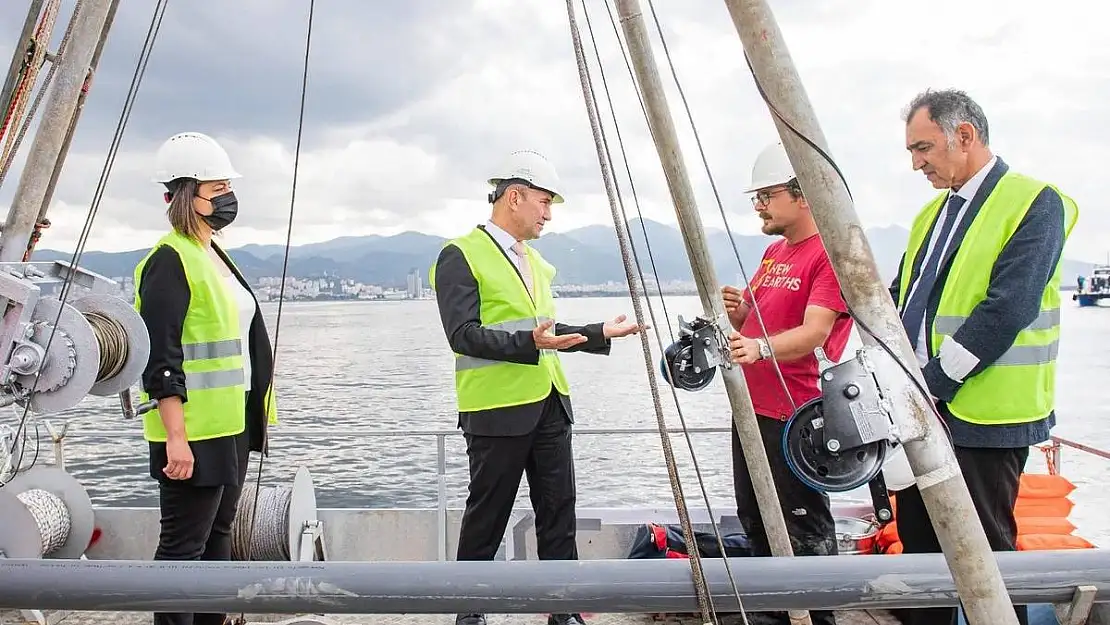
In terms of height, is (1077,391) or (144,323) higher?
(1077,391)

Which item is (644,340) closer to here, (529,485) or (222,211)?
(529,485)

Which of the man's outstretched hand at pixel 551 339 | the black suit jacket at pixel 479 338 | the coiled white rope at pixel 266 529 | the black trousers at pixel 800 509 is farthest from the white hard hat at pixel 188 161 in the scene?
the black trousers at pixel 800 509

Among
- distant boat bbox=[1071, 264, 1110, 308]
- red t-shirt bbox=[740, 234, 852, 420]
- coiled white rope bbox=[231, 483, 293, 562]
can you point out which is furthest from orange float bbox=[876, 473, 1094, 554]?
distant boat bbox=[1071, 264, 1110, 308]

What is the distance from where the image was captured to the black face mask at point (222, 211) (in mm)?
2855

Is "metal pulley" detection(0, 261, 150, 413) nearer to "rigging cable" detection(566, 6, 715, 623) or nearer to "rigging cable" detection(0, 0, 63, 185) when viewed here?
"rigging cable" detection(0, 0, 63, 185)

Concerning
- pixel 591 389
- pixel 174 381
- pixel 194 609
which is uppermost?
pixel 591 389

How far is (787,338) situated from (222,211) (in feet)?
6.24

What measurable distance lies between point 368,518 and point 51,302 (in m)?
2.47

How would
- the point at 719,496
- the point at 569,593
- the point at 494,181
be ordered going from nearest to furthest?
the point at 569,593 < the point at 494,181 < the point at 719,496

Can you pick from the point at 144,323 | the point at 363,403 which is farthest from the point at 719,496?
the point at 363,403

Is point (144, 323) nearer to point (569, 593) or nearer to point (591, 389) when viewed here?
point (569, 593)

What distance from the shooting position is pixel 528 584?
5.98 ft

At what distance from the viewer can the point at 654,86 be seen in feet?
6.84

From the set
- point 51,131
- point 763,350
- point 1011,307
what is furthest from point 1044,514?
point 51,131
